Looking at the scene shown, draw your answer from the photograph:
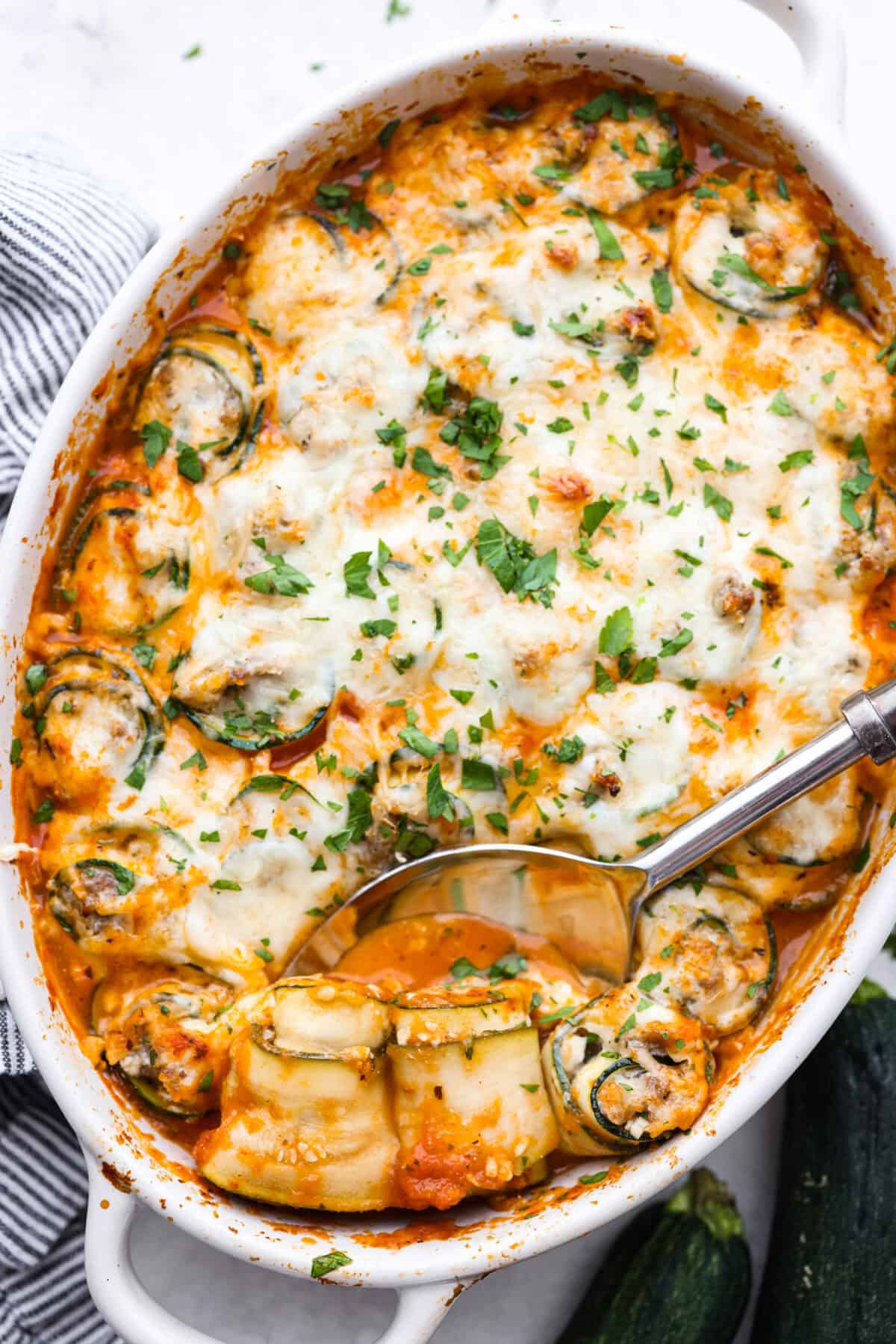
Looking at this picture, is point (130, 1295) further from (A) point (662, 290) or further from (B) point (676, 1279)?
(A) point (662, 290)

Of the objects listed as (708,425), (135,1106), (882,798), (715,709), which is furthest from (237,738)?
(882,798)

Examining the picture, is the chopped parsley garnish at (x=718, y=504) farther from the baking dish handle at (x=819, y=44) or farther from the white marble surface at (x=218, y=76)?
the white marble surface at (x=218, y=76)

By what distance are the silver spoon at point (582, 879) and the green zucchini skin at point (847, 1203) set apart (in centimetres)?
85

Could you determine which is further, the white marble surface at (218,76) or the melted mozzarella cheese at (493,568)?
the white marble surface at (218,76)

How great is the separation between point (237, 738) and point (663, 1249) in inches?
67.8

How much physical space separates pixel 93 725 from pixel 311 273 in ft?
3.53

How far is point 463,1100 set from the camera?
8.21 feet

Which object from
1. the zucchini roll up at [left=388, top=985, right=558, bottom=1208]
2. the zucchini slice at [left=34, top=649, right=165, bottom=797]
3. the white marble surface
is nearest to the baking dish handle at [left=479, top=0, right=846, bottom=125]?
the white marble surface

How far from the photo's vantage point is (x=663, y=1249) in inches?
126

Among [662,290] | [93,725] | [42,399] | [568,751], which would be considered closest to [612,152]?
[662,290]

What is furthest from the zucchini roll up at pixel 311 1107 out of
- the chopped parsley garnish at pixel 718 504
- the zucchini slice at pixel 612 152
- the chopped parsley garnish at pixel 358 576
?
the zucchini slice at pixel 612 152

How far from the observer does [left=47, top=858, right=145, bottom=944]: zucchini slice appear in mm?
2605

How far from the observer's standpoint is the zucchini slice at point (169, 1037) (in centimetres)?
259

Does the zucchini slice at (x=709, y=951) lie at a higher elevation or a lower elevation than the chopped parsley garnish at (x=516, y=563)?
lower
